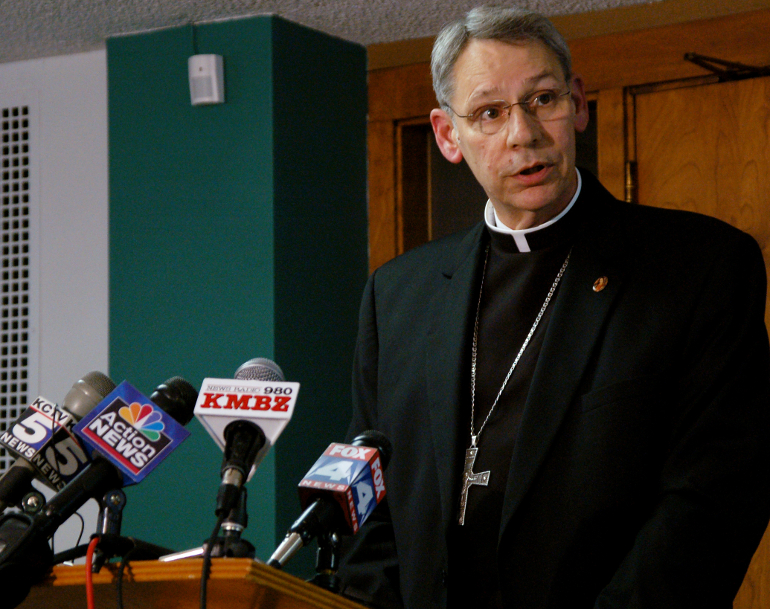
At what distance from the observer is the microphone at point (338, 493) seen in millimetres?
1159

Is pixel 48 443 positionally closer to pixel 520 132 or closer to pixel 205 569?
pixel 205 569

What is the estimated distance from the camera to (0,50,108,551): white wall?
13.9 ft

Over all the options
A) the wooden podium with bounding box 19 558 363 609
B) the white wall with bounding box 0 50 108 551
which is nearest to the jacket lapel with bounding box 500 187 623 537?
the wooden podium with bounding box 19 558 363 609

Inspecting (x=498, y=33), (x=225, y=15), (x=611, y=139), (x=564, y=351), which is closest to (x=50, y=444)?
(x=564, y=351)

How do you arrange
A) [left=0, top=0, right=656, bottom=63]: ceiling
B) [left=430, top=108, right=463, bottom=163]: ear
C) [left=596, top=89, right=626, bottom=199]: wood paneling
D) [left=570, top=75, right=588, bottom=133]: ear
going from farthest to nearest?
1. [left=596, top=89, right=626, bottom=199]: wood paneling
2. [left=0, top=0, right=656, bottom=63]: ceiling
3. [left=430, top=108, right=463, bottom=163]: ear
4. [left=570, top=75, right=588, bottom=133]: ear

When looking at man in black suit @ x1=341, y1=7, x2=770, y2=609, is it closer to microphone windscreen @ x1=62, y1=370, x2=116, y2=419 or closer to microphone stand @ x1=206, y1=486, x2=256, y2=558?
microphone stand @ x1=206, y1=486, x2=256, y2=558

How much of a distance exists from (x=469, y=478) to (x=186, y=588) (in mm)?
705

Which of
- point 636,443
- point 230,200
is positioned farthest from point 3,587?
point 230,200

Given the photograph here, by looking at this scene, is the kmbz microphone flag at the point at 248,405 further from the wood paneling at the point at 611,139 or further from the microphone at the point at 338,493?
the wood paneling at the point at 611,139

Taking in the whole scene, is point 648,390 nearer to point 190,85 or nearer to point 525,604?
point 525,604

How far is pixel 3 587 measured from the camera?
1093 millimetres

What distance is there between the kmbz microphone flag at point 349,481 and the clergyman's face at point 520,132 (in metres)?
0.65

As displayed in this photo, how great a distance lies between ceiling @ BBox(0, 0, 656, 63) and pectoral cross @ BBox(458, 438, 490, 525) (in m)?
2.35

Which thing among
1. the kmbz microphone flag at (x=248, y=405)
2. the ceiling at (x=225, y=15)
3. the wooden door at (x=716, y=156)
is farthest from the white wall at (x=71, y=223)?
the kmbz microphone flag at (x=248, y=405)
